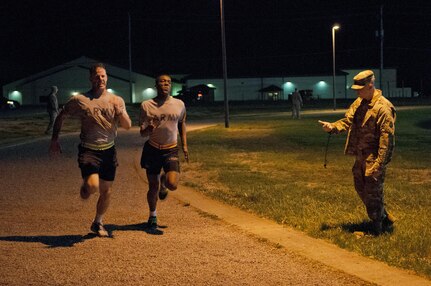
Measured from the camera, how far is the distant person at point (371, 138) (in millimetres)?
6953

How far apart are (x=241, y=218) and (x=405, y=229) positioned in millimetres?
2084

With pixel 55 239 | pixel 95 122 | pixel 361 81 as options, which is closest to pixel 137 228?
pixel 55 239

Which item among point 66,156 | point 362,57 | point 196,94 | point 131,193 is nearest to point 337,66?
point 362,57

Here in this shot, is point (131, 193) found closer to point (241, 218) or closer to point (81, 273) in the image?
point (241, 218)

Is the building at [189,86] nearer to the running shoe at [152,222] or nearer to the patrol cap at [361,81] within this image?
the running shoe at [152,222]

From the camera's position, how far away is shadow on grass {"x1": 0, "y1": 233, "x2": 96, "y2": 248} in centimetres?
713

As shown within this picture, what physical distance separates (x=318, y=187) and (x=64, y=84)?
67839mm

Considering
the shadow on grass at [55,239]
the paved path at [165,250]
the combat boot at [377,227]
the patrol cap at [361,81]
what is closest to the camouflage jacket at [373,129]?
the patrol cap at [361,81]

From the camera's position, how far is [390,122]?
6.94 m

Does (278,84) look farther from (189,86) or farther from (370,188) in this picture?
(370,188)

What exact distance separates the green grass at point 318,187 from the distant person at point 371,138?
18.2 inches

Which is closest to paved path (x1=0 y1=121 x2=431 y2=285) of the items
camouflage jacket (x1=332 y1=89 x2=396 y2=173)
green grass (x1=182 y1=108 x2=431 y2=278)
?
green grass (x1=182 y1=108 x2=431 y2=278)

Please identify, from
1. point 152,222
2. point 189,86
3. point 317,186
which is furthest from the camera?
point 189,86

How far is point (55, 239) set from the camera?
740 centimetres
